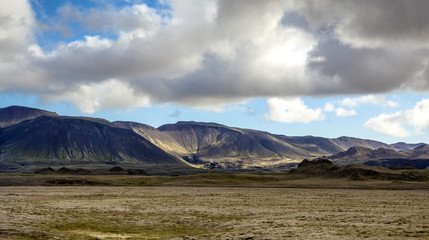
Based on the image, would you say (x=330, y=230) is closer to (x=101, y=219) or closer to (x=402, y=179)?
(x=101, y=219)

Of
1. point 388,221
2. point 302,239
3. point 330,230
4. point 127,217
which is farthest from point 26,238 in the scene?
point 388,221

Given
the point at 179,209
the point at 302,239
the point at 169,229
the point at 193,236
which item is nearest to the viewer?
the point at 302,239

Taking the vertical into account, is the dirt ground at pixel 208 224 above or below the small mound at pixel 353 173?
below

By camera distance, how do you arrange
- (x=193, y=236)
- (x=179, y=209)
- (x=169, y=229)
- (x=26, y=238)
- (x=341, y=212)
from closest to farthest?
(x=26, y=238), (x=193, y=236), (x=169, y=229), (x=341, y=212), (x=179, y=209)

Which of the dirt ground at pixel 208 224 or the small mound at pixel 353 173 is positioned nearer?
the dirt ground at pixel 208 224

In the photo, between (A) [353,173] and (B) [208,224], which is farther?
(A) [353,173]

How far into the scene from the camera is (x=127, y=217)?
3478cm

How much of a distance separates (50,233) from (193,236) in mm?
8496

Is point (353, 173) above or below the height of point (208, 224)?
above

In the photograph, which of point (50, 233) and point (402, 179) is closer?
point (50, 233)

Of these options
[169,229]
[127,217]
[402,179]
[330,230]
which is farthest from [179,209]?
[402,179]

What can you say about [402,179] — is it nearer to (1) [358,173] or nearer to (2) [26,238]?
(1) [358,173]

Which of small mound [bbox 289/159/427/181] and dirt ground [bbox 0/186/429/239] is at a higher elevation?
small mound [bbox 289/159/427/181]

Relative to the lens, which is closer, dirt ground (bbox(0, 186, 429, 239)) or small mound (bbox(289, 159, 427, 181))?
dirt ground (bbox(0, 186, 429, 239))
